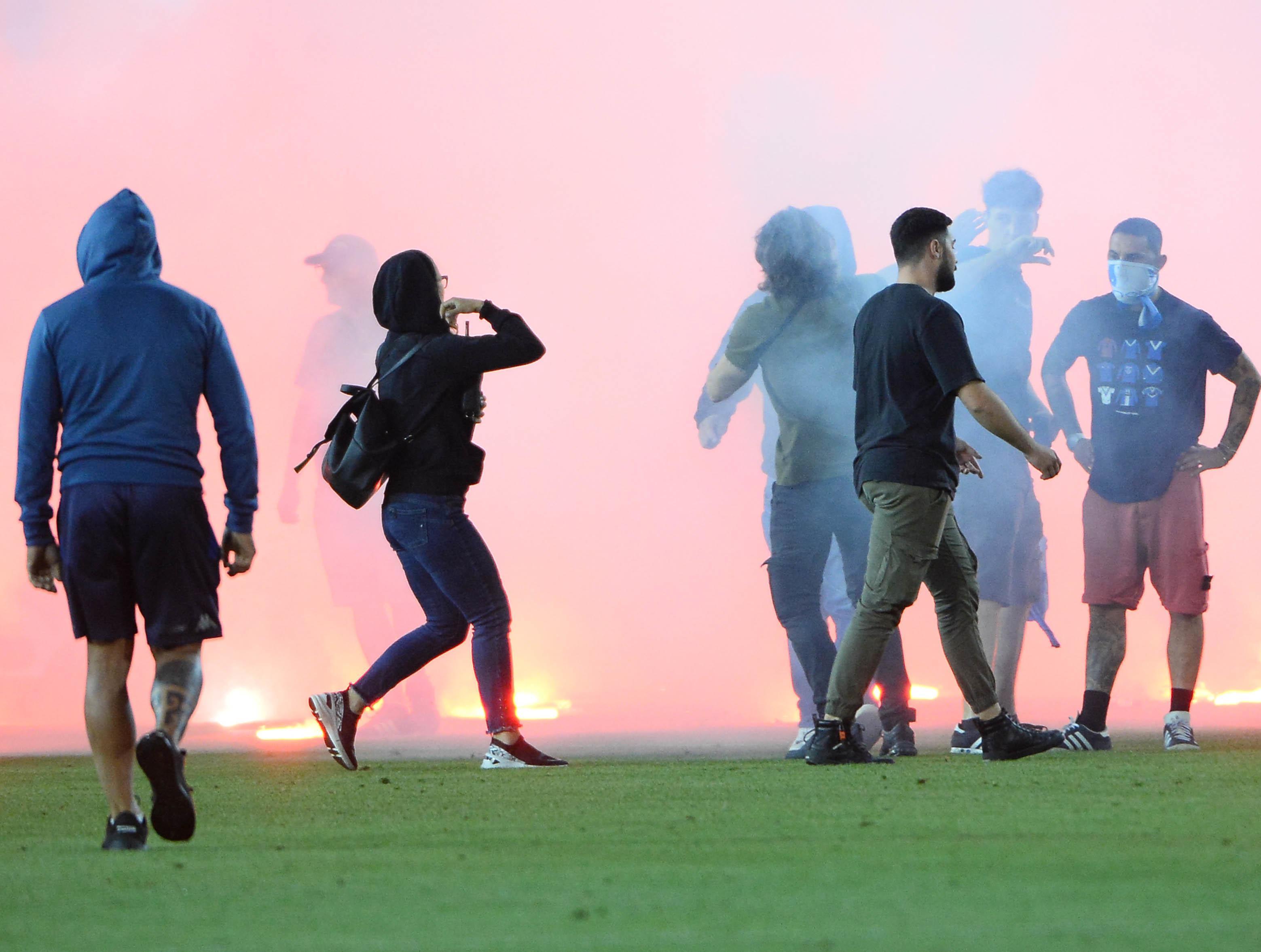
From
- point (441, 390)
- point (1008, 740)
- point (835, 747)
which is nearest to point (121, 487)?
point (441, 390)

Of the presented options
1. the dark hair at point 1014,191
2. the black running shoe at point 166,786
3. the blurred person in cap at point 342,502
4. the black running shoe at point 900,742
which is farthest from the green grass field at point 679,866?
the blurred person in cap at point 342,502

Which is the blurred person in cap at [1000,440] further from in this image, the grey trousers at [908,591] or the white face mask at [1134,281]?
the grey trousers at [908,591]

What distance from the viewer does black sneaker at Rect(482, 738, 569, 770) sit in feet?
13.3

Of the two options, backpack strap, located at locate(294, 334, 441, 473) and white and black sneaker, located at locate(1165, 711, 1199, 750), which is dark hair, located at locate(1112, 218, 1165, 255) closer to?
white and black sneaker, located at locate(1165, 711, 1199, 750)

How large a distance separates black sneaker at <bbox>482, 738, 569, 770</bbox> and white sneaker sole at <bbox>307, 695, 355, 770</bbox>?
0.35 meters

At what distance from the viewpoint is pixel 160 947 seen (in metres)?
1.65

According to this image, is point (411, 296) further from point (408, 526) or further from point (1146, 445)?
point (1146, 445)

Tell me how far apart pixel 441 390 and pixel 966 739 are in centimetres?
168

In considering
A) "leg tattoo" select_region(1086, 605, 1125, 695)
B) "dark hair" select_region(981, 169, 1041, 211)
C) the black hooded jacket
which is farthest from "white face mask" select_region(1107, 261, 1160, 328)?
the black hooded jacket

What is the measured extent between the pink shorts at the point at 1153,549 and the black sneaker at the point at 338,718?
80.6 inches

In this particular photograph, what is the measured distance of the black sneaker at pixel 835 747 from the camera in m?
3.77

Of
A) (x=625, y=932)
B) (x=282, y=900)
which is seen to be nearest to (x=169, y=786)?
(x=282, y=900)

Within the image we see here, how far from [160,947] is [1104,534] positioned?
3.51m

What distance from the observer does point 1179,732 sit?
4.41 metres
